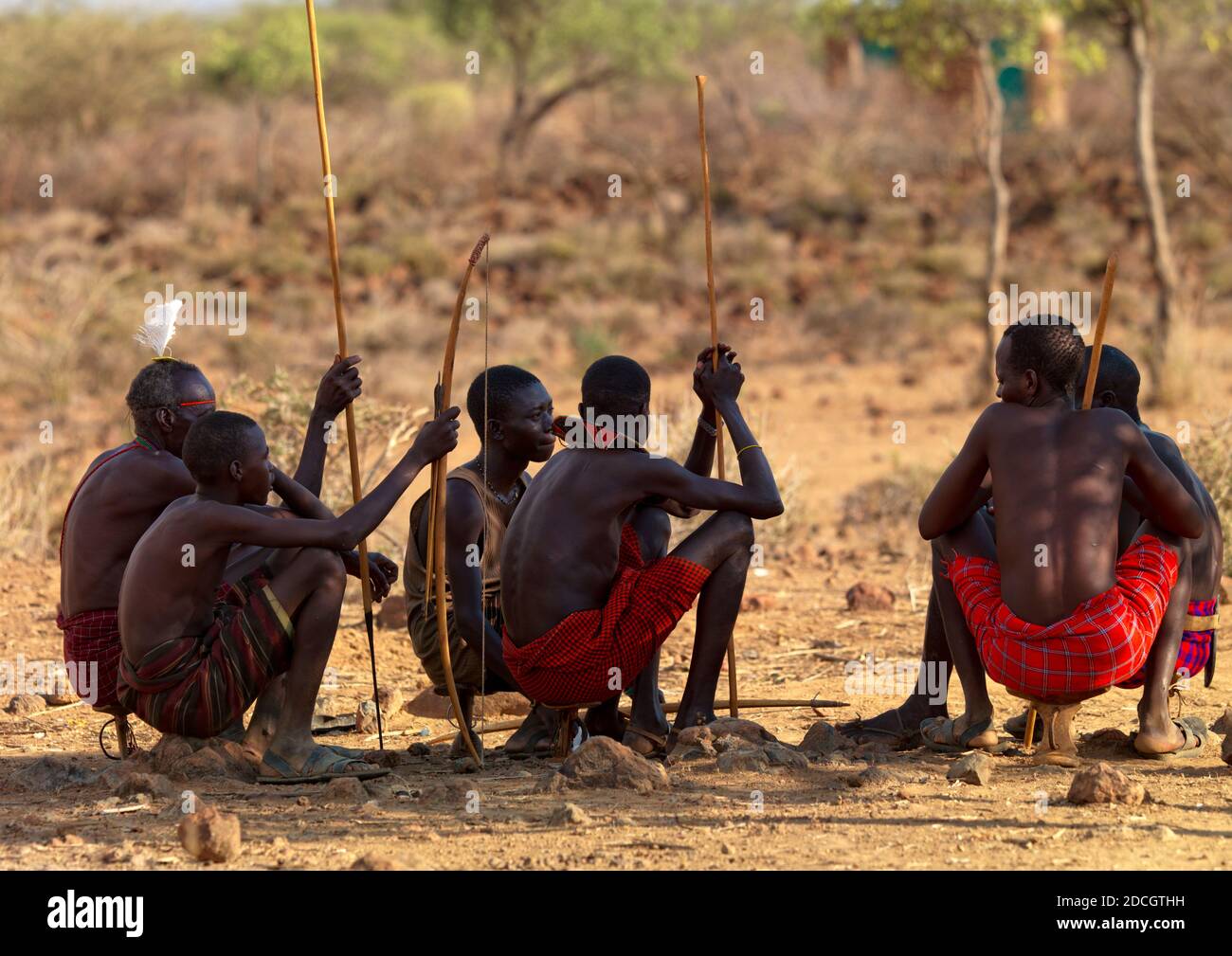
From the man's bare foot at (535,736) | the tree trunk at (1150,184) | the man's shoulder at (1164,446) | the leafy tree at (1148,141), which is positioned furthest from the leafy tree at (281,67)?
the man's shoulder at (1164,446)

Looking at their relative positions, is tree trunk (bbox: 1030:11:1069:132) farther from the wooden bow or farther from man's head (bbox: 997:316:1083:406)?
the wooden bow

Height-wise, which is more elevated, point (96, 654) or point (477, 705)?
point (96, 654)

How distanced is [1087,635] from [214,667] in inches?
95.8

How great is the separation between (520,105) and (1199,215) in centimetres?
938

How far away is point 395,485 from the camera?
4.41 metres

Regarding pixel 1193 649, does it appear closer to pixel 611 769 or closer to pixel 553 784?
pixel 611 769

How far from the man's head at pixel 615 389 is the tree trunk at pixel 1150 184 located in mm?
8614

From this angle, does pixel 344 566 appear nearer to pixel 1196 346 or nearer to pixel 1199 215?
pixel 1196 346

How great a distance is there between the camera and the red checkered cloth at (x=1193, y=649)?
473 cm

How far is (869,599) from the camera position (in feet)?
24.2

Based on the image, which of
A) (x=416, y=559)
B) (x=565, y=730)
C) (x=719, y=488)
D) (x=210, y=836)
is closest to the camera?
(x=210, y=836)

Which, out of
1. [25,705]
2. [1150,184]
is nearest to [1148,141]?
[1150,184]

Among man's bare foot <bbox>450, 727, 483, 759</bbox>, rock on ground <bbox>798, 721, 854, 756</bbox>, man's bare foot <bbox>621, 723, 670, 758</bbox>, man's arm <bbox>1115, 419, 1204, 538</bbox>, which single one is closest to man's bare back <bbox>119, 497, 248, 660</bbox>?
man's bare foot <bbox>450, 727, 483, 759</bbox>
